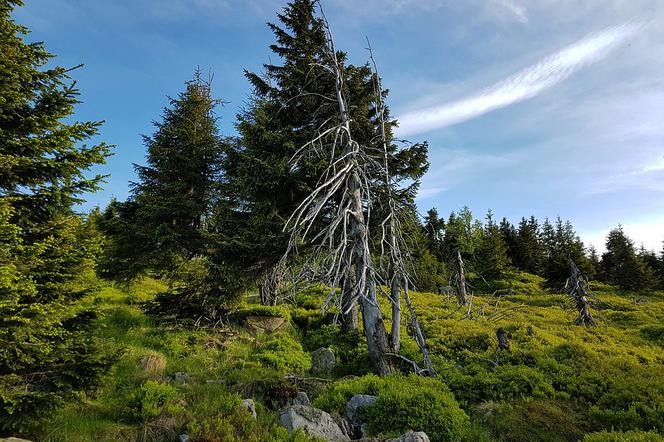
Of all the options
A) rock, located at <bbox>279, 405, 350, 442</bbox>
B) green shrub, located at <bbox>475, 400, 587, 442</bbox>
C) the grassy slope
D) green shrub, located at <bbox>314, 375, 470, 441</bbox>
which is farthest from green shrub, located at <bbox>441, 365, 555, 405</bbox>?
rock, located at <bbox>279, 405, 350, 442</bbox>

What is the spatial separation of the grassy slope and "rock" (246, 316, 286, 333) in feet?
2.18

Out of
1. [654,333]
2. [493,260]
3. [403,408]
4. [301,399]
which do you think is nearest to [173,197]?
[301,399]

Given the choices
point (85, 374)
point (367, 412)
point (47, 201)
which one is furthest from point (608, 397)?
point (47, 201)

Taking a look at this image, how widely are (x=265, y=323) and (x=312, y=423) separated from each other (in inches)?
348

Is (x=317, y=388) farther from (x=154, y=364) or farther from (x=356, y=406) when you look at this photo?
(x=154, y=364)

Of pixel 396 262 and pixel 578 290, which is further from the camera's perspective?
pixel 578 290

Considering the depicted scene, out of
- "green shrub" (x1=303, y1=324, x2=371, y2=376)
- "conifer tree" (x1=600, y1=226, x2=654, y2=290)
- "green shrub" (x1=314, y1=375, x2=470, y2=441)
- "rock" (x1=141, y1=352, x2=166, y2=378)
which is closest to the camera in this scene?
"green shrub" (x1=314, y1=375, x2=470, y2=441)

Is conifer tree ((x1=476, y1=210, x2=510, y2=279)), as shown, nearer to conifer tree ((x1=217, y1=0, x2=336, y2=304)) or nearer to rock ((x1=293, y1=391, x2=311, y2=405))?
conifer tree ((x1=217, y1=0, x2=336, y2=304))

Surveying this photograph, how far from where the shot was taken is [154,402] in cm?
609

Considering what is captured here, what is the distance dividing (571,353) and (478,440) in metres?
8.58

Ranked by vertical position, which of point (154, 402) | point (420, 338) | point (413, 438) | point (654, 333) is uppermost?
point (420, 338)

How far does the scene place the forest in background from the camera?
220 inches

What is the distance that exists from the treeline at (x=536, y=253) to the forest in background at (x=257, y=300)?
52.8ft

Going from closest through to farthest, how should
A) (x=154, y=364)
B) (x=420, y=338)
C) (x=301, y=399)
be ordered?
(x=301, y=399) → (x=420, y=338) → (x=154, y=364)
